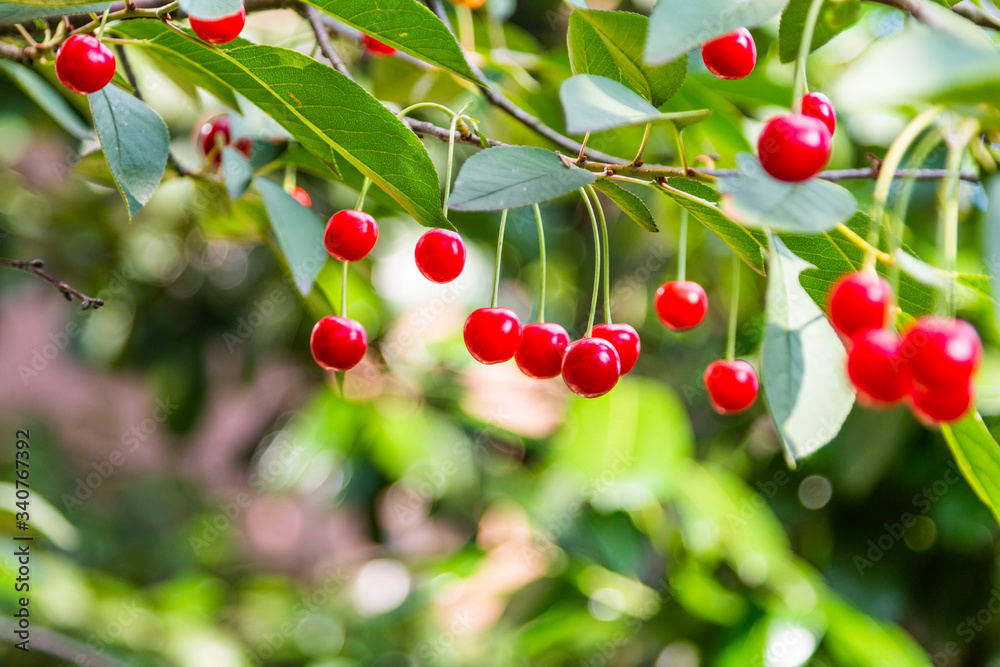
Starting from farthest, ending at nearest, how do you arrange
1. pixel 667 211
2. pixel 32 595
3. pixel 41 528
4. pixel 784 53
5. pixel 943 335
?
pixel 32 595 < pixel 667 211 < pixel 41 528 < pixel 784 53 < pixel 943 335

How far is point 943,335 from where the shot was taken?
36cm

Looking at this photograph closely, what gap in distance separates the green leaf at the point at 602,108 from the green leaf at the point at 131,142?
382mm

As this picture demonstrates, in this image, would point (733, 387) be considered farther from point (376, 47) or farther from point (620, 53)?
point (376, 47)

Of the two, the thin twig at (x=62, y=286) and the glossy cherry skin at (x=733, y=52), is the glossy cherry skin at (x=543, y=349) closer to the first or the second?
the glossy cherry skin at (x=733, y=52)

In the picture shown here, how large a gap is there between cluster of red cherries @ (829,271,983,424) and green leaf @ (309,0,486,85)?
0.31 m

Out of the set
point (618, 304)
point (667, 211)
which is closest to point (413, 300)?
point (618, 304)

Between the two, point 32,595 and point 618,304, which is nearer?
point 32,595

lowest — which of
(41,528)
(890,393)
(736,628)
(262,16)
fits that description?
(736,628)

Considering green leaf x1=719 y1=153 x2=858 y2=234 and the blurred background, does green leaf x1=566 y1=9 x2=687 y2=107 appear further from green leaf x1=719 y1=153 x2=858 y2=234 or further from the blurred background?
the blurred background

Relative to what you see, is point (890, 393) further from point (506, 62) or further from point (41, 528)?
point (41, 528)

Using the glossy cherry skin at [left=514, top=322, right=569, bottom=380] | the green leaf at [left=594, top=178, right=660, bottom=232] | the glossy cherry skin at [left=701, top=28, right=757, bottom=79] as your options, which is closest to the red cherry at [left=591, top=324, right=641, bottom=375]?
the glossy cherry skin at [left=514, top=322, right=569, bottom=380]

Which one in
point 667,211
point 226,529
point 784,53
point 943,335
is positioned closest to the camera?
point 943,335

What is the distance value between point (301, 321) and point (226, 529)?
1.27 m

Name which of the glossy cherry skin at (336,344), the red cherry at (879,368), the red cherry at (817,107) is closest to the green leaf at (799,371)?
the red cherry at (879,368)
